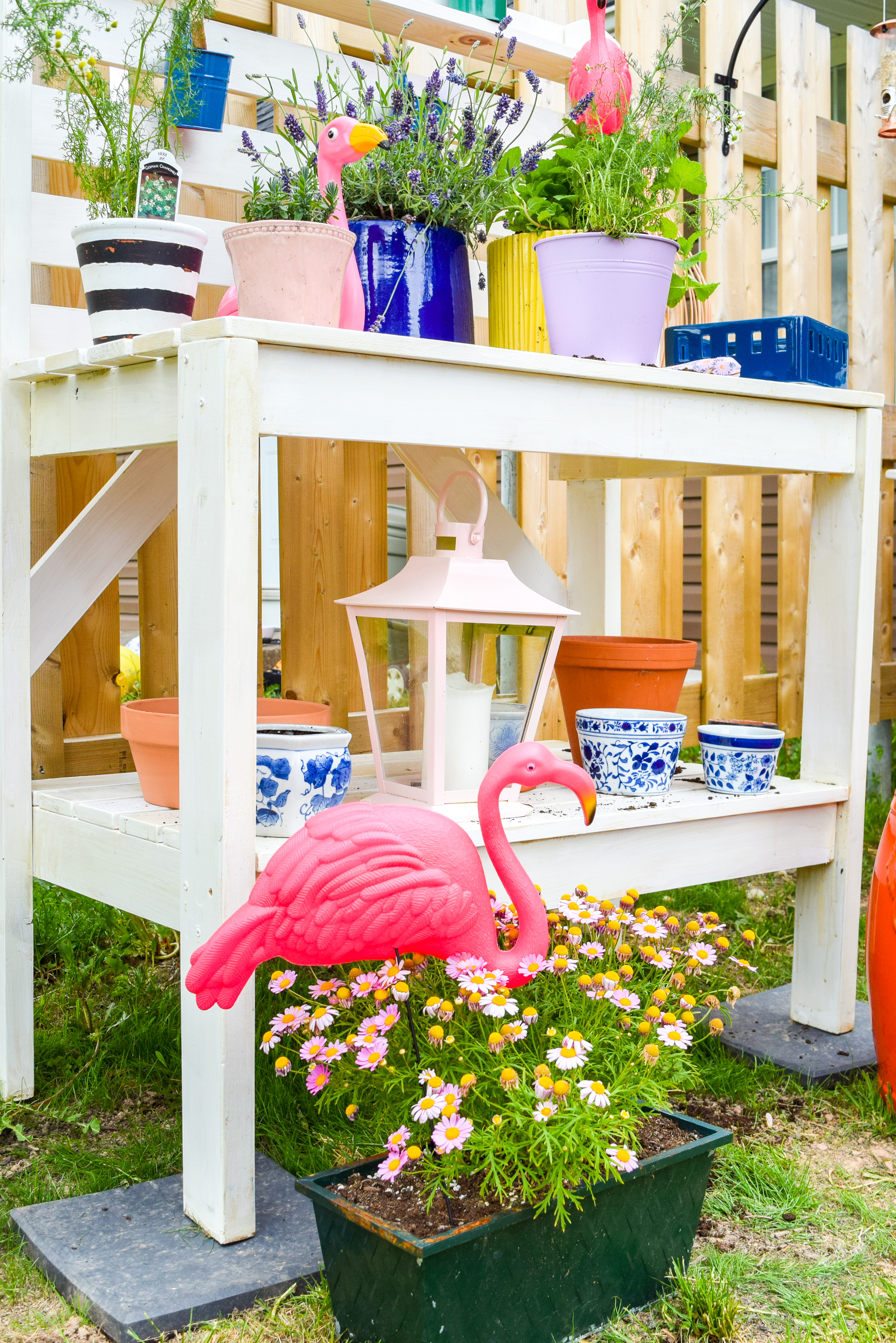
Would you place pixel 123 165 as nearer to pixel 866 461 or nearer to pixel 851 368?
pixel 866 461

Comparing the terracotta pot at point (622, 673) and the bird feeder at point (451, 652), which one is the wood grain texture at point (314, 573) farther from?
the bird feeder at point (451, 652)

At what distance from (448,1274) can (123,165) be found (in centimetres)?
161

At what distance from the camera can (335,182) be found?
68.2 inches

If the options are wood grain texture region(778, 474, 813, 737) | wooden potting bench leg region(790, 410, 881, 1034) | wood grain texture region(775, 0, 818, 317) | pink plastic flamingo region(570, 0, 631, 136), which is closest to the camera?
pink plastic flamingo region(570, 0, 631, 136)

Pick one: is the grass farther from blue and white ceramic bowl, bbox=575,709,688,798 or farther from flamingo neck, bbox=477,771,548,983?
blue and white ceramic bowl, bbox=575,709,688,798

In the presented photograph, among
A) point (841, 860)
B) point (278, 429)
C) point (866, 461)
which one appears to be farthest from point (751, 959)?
point (278, 429)

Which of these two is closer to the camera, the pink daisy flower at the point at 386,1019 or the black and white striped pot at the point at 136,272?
the pink daisy flower at the point at 386,1019

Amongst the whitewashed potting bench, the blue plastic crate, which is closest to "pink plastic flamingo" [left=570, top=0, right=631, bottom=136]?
the blue plastic crate

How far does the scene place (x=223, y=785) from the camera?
1.48m

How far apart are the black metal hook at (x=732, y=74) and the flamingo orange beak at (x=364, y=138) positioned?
1887mm

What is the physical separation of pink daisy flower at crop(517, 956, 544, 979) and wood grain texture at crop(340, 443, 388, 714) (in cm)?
123

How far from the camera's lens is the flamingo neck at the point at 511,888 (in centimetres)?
154

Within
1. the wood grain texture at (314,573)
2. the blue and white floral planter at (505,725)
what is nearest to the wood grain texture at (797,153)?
the wood grain texture at (314,573)

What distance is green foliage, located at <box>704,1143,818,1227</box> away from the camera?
1718mm
